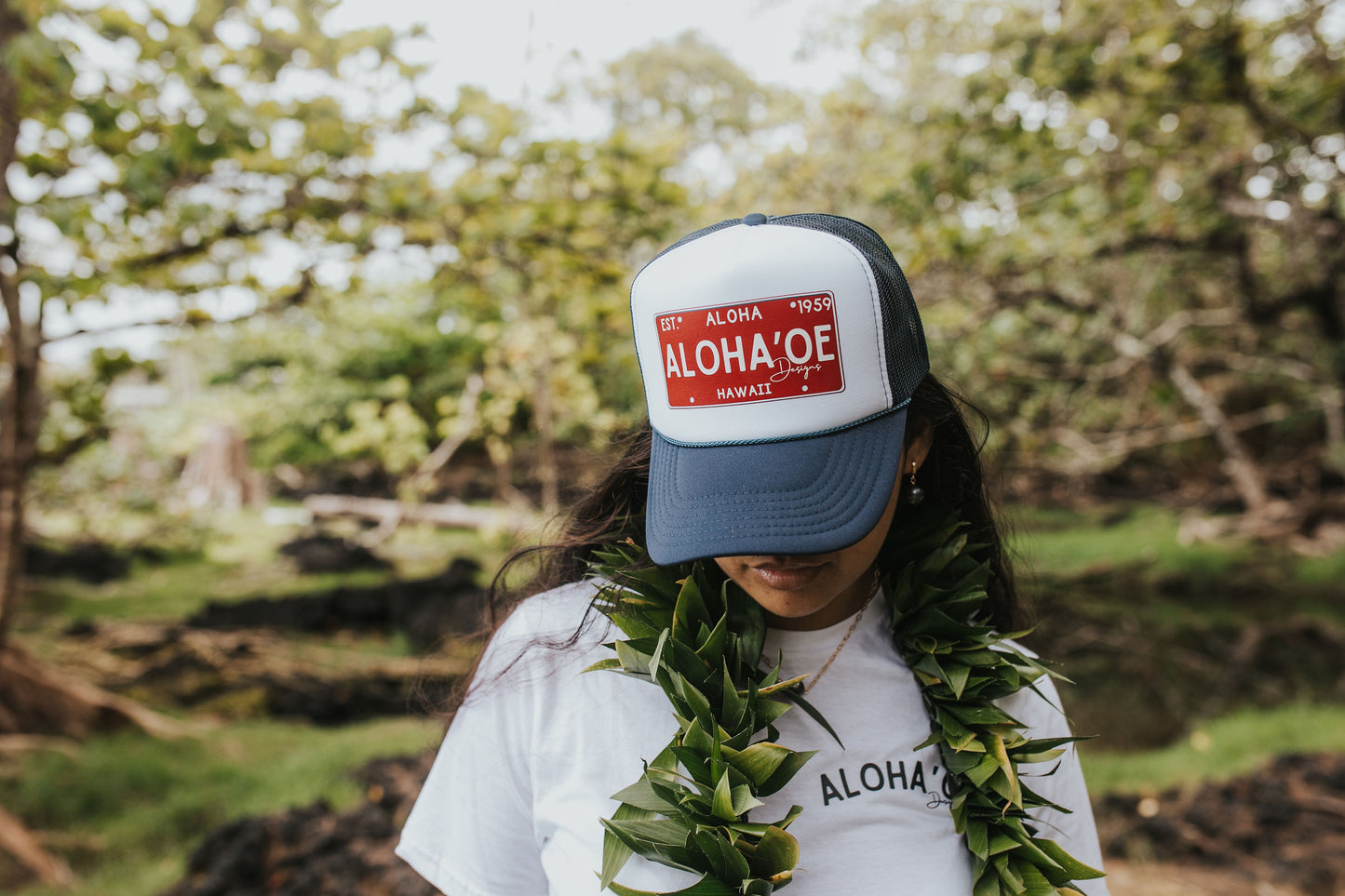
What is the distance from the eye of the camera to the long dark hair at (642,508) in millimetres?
1317

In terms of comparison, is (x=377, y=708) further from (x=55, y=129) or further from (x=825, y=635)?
(x=825, y=635)

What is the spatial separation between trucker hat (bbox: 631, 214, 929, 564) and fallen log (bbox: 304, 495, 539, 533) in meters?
4.84

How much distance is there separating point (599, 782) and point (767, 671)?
0.28 metres

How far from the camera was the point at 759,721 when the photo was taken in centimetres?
109

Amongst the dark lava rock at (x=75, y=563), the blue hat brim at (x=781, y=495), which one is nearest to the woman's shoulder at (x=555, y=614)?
the blue hat brim at (x=781, y=495)

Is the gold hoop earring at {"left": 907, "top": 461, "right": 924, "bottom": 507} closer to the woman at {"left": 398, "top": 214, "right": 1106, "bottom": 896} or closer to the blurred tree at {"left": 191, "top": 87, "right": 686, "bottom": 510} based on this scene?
the woman at {"left": 398, "top": 214, "right": 1106, "bottom": 896}

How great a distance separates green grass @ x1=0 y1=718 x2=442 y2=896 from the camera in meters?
3.38

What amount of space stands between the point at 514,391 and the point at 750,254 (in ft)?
15.1

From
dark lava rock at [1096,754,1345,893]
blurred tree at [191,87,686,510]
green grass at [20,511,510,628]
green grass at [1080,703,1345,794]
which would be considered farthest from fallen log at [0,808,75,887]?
green grass at [1080,703,1345,794]

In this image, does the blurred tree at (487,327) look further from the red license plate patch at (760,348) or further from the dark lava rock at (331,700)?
the dark lava rock at (331,700)

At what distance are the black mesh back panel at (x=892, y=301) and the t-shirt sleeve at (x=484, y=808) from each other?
2.09 feet

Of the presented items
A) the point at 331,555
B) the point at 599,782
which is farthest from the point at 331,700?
the point at 599,782

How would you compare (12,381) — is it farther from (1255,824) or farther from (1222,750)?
(1222,750)

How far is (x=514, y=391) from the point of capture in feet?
18.0
